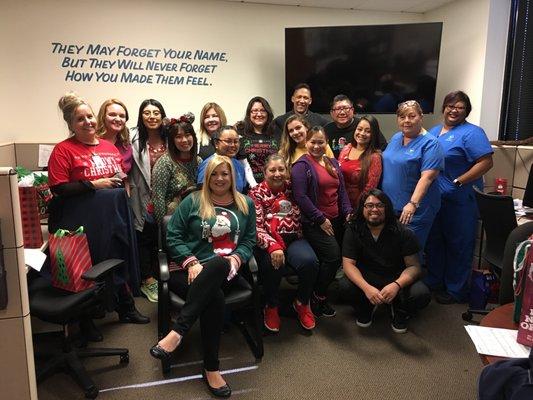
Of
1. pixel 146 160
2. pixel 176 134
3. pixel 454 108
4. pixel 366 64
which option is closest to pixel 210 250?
pixel 176 134

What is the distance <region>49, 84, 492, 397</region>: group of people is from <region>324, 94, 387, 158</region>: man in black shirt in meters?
0.01

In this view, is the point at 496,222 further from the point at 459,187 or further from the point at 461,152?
the point at 461,152

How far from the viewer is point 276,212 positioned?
2.77m

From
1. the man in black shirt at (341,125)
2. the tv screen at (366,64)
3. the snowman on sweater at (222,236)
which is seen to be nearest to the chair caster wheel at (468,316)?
the man in black shirt at (341,125)

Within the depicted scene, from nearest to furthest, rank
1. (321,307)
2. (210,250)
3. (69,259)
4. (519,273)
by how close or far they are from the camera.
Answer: (519,273), (69,259), (210,250), (321,307)

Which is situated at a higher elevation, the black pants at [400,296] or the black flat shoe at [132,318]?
the black pants at [400,296]

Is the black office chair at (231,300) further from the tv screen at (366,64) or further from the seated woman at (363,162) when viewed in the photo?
the tv screen at (366,64)

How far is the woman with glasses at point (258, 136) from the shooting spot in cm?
318

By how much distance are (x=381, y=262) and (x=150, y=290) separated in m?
1.75

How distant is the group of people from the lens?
2375 mm

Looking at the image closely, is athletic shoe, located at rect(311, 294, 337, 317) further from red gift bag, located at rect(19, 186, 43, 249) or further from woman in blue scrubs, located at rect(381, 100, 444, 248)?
red gift bag, located at rect(19, 186, 43, 249)

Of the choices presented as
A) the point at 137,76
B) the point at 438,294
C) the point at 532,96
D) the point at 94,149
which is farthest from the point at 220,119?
the point at 532,96

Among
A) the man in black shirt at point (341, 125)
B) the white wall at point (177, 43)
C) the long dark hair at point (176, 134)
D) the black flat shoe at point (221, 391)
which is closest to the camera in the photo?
the black flat shoe at point (221, 391)

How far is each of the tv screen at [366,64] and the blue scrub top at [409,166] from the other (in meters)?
1.43
